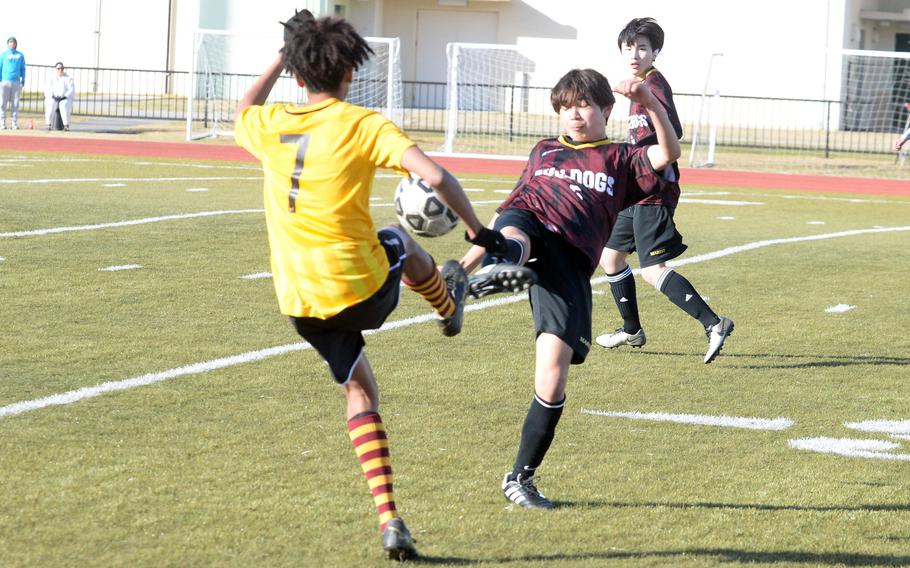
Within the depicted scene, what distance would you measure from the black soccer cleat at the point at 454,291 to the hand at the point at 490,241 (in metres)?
0.38

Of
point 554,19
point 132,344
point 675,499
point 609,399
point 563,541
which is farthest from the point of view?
point 554,19

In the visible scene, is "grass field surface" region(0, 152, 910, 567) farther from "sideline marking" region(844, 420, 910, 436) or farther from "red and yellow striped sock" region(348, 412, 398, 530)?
"red and yellow striped sock" region(348, 412, 398, 530)

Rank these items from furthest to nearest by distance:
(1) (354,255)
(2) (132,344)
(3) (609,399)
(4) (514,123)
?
(4) (514,123)
(2) (132,344)
(3) (609,399)
(1) (354,255)

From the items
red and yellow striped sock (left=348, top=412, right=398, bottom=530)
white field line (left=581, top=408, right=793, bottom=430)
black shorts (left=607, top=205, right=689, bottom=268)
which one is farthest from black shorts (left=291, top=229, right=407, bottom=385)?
black shorts (left=607, top=205, right=689, bottom=268)

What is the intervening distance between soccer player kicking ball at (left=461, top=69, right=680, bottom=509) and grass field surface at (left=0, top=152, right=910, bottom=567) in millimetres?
352

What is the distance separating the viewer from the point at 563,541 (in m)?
4.88

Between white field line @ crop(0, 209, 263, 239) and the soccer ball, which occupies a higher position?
the soccer ball

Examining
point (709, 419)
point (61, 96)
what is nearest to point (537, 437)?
point (709, 419)

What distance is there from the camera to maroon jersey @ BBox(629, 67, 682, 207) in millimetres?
8242

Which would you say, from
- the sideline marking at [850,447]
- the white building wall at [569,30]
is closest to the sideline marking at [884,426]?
the sideline marking at [850,447]

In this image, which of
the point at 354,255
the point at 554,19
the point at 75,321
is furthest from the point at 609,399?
the point at 554,19

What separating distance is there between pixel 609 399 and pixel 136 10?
37.1 meters

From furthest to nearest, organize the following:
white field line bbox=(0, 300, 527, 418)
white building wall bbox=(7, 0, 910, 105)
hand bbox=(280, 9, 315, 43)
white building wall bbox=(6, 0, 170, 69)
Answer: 1. white building wall bbox=(6, 0, 170, 69)
2. white building wall bbox=(7, 0, 910, 105)
3. white field line bbox=(0, 300, 527, 418)
4. hand bbox=(280, 9, 315, 43)

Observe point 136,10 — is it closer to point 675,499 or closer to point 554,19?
point 554,19
